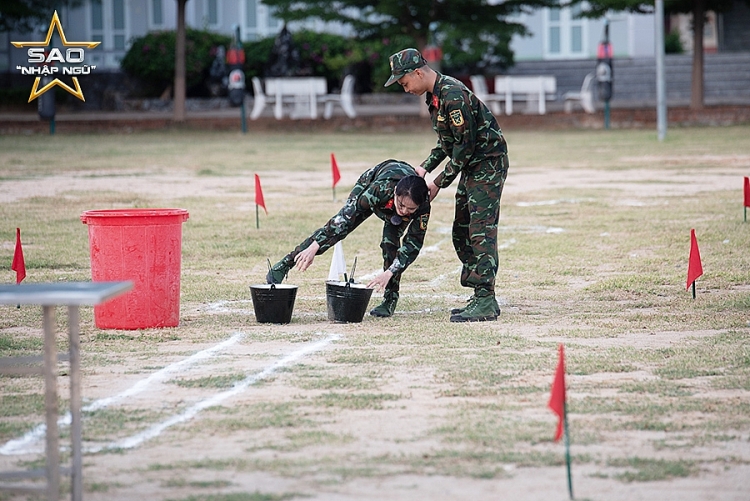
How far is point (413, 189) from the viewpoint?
26.2 ft

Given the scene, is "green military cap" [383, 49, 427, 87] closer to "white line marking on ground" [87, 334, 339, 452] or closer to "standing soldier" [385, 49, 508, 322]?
"standing soldier" [385, 49, 508, 322]

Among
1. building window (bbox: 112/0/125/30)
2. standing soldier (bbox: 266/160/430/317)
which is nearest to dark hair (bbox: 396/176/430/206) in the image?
standing soldier (bbox: 266/160/430/317)

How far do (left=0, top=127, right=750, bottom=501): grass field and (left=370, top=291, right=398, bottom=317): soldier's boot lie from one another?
0.18 metres

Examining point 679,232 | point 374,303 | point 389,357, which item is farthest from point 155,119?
point 389,357

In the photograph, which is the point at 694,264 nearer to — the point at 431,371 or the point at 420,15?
the point at 431,371

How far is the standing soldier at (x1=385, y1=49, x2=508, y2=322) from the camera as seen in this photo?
8.02 metres

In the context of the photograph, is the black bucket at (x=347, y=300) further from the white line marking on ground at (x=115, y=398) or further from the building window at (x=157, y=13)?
the building window at (x=157, y=13)

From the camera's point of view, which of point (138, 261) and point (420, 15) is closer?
point (138, 261)

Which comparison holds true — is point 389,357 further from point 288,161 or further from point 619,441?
point 288,161

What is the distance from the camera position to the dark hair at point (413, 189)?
7988 mm

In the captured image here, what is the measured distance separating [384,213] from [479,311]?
925 mm

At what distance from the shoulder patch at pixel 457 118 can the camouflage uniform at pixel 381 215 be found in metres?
0.56

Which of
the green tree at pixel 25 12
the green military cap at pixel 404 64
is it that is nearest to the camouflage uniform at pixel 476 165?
the green military cap at pixel 404 64

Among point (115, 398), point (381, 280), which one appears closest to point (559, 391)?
point (115, 398)
